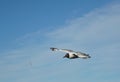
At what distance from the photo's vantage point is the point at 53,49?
61438mm

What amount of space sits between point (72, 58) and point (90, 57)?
4.08m

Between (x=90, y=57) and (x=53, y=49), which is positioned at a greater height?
(x=53, y=49)

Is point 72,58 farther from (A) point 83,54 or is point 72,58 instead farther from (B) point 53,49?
(B) point 53,49

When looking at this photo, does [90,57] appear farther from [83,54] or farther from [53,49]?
[53,49]

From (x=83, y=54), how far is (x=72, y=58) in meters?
2.44

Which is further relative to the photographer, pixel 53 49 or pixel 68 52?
pixel 53 49

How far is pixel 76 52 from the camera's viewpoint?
55.3 m

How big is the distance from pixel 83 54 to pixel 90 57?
6.86ft

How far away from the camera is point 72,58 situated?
5547 cm

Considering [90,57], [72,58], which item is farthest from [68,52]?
[90,57]

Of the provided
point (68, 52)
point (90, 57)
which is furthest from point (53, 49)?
point (90, 57)

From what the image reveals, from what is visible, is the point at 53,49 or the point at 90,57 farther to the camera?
the point at 53,49

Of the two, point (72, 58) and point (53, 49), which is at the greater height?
point (53, 49)

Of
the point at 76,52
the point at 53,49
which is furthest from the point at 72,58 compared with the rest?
the point at 53,49
